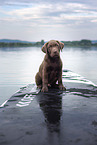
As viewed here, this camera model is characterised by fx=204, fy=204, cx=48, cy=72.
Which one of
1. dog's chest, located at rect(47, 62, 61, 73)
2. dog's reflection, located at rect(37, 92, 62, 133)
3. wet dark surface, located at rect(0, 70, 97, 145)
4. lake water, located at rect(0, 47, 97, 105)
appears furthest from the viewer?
lake water, located at rect(0, 47, 97, 105)

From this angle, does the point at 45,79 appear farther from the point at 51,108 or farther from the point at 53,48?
the point at 51,108

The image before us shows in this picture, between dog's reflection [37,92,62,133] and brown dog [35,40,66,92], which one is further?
brown dog [35,40,66,92]

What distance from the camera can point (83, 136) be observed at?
95.2 inches

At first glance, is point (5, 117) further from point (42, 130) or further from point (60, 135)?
point (60, 135)

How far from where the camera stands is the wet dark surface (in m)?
2.34

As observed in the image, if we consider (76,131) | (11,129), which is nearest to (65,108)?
(76,131)

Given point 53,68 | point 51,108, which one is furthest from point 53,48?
point 51,108

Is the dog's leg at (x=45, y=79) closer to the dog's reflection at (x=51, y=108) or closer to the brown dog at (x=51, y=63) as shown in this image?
the brown dog at (x=51, y=63)

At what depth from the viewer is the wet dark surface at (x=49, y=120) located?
→ 2.34 metres

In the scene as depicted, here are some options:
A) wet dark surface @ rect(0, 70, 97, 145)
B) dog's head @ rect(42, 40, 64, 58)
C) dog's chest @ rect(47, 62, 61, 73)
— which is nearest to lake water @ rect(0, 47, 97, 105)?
dog's chest @ rect(47, 62, 61, 73)

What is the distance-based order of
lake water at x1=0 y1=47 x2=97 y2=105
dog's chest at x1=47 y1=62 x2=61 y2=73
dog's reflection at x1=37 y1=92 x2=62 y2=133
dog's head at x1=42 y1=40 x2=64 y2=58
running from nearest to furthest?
dog's reflection at x1=37 y1=92 x2=62 y2=133
dog's head at x1=42 y1=40 x2=64 y2=58
dog's chest at x1=47 y1=62 x2=61 y2=73
lake water at x1=0 y1=47 x2=97 y2=105

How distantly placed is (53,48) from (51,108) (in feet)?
4.88

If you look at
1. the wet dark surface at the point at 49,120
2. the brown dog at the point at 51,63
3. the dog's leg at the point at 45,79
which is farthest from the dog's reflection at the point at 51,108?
the brown dog at the point at 51,63

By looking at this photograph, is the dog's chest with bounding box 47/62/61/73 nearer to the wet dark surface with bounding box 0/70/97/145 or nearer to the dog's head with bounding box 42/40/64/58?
the dog's head with bounding box 42/40/64/58
